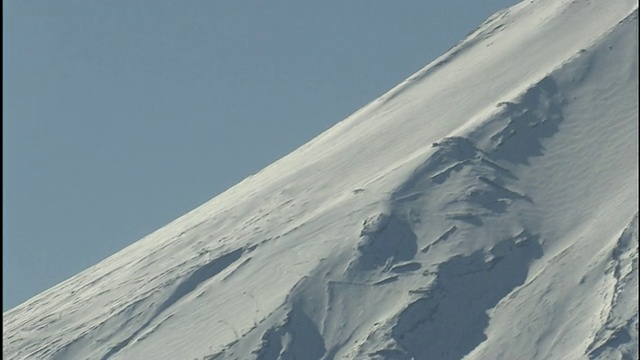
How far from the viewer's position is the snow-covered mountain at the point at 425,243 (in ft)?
304

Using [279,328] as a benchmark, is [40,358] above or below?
above

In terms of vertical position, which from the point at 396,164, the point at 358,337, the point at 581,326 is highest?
the point at 396,164

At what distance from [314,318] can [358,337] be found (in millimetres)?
3559

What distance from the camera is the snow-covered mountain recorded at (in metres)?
92.6

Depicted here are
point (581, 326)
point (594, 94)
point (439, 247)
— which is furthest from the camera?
point (594, 94)

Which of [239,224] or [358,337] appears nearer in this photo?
[358,337]

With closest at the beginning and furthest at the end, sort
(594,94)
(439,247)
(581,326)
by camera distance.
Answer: (581,326) < (439,247) < (594,94)

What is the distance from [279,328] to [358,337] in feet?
15.2

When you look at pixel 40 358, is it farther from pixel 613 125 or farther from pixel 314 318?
pixel 613 125

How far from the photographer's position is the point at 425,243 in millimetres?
104000

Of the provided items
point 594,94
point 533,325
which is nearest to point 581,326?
point 533,325

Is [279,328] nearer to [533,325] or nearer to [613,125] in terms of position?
[533,325]

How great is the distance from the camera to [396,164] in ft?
367

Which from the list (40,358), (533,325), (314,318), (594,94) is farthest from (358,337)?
(594,94)
